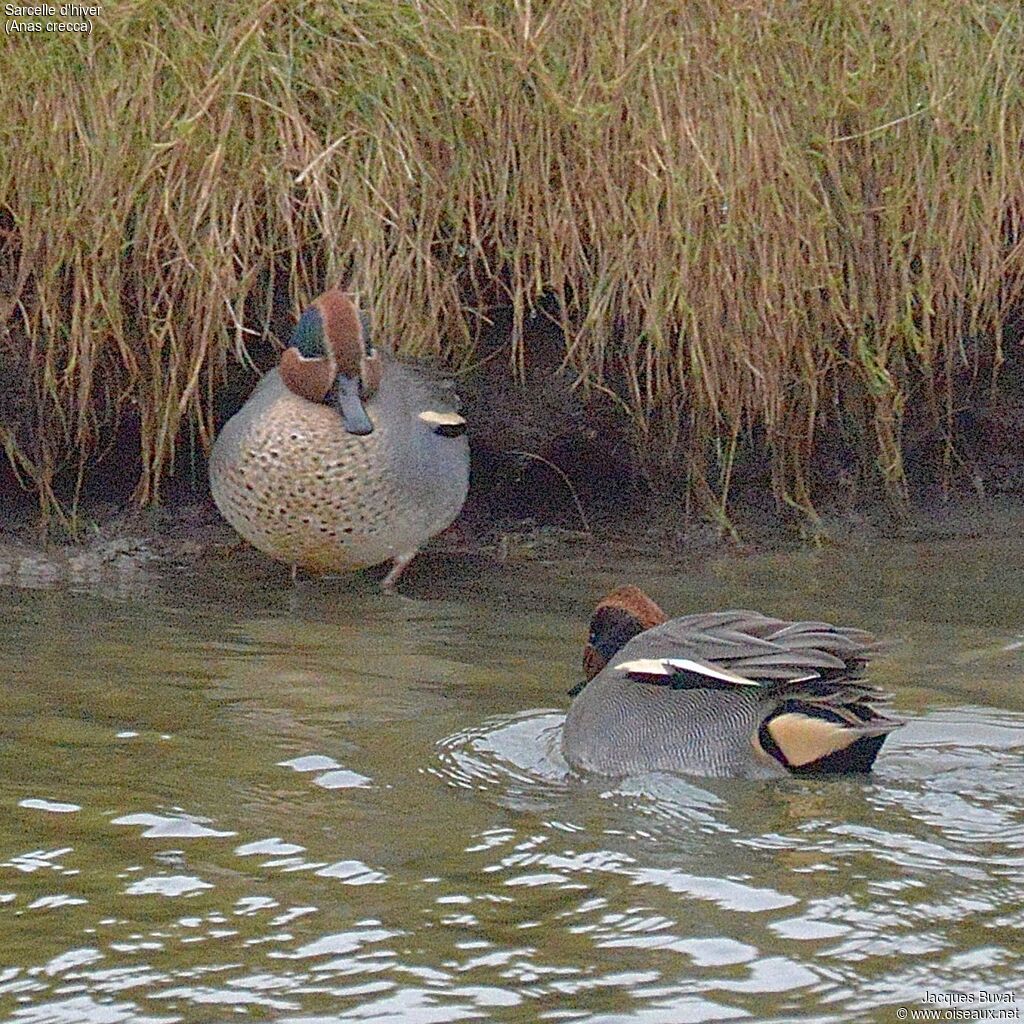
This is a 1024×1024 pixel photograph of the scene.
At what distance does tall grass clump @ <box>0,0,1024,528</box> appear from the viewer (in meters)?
4.95

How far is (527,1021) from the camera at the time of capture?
249 centimetres

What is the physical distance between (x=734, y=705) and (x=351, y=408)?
1698mm

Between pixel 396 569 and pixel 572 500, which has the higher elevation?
pixel 572 500

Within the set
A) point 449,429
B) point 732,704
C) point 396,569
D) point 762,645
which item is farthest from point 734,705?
point 396,569

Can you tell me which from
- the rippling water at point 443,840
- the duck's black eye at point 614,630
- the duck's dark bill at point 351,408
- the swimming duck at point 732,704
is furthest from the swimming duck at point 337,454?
the swimming duck at point 732,704

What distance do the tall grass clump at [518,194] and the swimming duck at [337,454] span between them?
16 cm

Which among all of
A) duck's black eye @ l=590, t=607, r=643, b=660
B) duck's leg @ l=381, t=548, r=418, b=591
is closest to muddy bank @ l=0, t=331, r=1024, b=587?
duck's leg @ l=381, t=548, r=418, b=591

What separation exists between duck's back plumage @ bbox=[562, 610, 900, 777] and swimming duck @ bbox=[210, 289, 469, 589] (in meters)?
1.39

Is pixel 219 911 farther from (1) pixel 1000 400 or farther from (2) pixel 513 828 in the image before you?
(1) pixel 1000 400

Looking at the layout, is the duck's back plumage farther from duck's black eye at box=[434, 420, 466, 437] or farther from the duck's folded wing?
duck's black eye at box=[434, 420, 466, 437]

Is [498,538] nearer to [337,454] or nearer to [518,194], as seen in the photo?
[337,454]

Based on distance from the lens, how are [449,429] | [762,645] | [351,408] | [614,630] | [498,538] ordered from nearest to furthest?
[762,645], [614,630], [351,408], [449,429], [498,538]

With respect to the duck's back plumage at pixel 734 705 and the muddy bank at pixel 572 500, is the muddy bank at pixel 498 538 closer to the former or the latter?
the muddy bank at pixel 572 500

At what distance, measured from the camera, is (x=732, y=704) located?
362 cm
